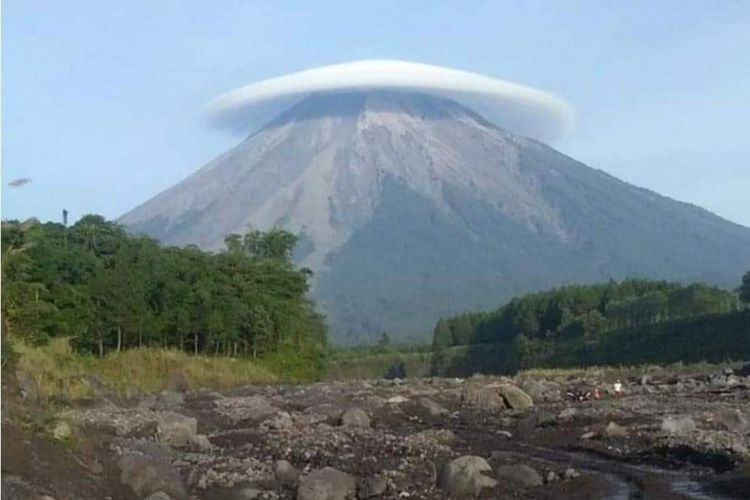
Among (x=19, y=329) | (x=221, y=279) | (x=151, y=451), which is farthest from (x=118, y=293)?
(x=151, y=451)

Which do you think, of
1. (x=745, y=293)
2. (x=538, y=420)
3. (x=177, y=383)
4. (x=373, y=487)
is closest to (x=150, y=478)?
(x=373, y=487)

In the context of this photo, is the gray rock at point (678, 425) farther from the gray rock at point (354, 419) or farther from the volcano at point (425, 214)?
the volcano at point (425, 214)

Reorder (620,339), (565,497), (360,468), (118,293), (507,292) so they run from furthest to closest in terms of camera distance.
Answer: (507,292)
(620,339)
(118,293)
(360,468)
(565,497)

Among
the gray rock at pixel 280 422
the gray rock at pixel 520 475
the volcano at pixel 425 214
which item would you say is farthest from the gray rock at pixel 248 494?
the volcano at pixel 425 214

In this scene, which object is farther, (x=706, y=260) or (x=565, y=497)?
(x=706, y=260)

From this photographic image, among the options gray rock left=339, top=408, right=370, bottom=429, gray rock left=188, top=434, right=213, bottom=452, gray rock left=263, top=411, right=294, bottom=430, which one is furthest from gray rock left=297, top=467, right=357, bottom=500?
gray rock left=339, top=408, right=370, bottom=429

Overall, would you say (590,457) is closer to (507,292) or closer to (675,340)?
(675,340)

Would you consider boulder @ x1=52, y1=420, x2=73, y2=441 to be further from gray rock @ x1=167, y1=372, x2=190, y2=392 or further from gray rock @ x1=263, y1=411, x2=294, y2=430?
gray rock @ x1=167, y1=372, x2=190, y2=392

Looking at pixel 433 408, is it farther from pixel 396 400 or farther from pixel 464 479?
pixel 464 479
